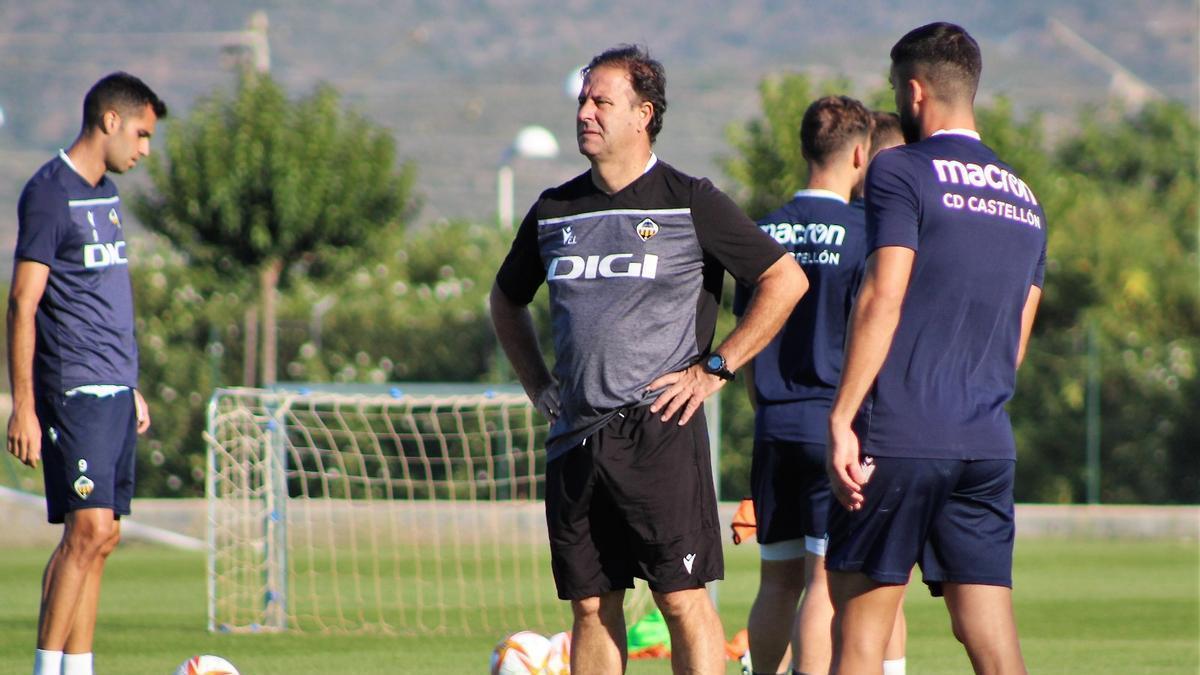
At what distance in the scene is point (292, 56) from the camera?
286 ft

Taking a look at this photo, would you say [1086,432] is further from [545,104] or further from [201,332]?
[545,104]

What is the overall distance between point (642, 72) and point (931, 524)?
182cm

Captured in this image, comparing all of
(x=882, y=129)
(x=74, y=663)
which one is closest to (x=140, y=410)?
(x=74, y=663)

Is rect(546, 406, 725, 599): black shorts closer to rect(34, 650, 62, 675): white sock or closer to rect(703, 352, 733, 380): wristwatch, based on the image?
rect(703, 352, 733, 380): wristwatch

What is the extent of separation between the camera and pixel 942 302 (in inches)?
206

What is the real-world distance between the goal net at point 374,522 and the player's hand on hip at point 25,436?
3.41 meters

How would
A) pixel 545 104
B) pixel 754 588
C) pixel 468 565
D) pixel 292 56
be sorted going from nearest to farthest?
pixel 754 588 → pixel 468 565 → pixel 545 104 → pixel 292 56

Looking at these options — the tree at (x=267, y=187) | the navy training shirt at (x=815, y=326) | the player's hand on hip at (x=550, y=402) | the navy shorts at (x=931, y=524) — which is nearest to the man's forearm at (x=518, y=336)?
the player's hand on hip at (x=550, y=402)

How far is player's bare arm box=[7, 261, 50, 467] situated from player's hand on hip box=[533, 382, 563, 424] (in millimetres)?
2307

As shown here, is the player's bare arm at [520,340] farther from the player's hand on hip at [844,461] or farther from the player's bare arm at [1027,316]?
the player's bare arm at [1027,316]

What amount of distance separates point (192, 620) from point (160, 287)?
10549mm

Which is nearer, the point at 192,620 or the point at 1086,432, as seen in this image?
the point at 192,620

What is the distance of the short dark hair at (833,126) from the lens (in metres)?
7.29

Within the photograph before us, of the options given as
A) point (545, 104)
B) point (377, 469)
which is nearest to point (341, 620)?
point (377, 469)
